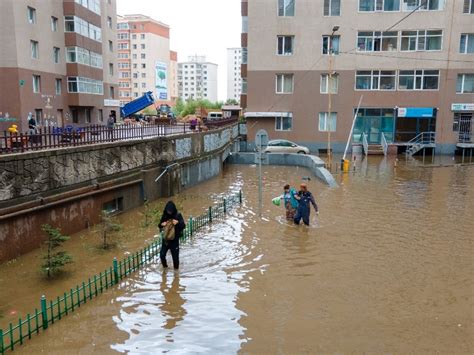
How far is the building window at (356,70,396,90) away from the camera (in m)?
34.9

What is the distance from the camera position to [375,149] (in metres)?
35.2

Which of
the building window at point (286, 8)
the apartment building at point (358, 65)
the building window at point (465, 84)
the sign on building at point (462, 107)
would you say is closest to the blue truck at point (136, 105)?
the apartment building at point (358, 65)

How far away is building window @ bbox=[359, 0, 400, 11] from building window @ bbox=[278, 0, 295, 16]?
552 cm

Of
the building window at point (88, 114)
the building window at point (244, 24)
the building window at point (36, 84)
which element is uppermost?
the building window at point (244, 24)

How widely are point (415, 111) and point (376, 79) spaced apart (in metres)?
4.13

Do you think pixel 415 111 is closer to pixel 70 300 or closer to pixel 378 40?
Result: pixel 378 40

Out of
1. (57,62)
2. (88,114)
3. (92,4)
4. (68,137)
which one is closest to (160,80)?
(92,4)

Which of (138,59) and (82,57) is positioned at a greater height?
(138,59)

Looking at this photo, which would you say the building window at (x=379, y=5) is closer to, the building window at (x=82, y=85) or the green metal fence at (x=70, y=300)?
the building window at (x=82, y=85)

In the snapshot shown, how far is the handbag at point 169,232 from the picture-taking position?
923 cm

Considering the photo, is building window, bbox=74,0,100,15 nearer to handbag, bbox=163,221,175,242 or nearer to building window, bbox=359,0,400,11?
building window, bbox=359,0,400,11

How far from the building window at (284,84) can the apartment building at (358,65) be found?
0.08 metres

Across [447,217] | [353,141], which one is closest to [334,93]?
[353,141]

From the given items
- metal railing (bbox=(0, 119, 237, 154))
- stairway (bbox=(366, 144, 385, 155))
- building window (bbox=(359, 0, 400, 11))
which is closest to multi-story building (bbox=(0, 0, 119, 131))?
metal railing (bbox=(0, 119, 237, 154))
